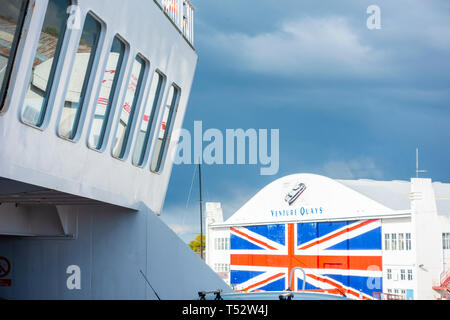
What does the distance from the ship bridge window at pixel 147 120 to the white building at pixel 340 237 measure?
84.0ft

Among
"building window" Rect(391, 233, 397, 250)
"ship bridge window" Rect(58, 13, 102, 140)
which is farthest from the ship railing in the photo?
"building window" Rect(391, 233, 397, 250)

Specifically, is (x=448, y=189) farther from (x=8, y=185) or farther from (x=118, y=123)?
(x=8, y=185)

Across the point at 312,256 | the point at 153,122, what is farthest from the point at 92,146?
the point at 312,256

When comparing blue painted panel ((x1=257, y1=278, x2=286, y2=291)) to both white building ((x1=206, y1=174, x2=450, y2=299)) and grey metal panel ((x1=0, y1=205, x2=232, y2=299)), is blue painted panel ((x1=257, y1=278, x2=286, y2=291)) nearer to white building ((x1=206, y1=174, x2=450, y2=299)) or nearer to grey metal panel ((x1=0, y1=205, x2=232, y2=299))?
white building ((x1=206, y1=174, x2=450, y2=299))

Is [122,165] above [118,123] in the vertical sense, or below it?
below

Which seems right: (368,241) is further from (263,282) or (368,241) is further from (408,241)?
(263,282)

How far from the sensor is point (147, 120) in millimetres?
13766

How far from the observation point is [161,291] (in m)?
13.3

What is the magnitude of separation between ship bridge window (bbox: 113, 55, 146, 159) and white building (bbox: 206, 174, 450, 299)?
88.1 feet

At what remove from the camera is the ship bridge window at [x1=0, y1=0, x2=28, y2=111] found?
748 cm

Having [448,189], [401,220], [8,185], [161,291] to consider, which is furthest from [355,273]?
[8,185]

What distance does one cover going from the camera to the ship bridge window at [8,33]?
7.48 meters

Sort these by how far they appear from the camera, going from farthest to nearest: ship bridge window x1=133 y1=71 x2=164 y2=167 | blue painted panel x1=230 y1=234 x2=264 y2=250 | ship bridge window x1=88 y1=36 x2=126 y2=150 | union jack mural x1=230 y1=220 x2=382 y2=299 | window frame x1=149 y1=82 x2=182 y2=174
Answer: blue painted panel x1=230 y1=234 x2=264 y2=250
union jack mural x1=230 y1=220 x2=382 y2=299
window frame x1=149 y1=82 x2=182 y2=174
ship bridge window x1=133 y1=71 x2=164 y2=167
ship bridge window x1=88 y1=36 x2=126 y2=150

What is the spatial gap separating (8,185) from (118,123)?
12.0ft
